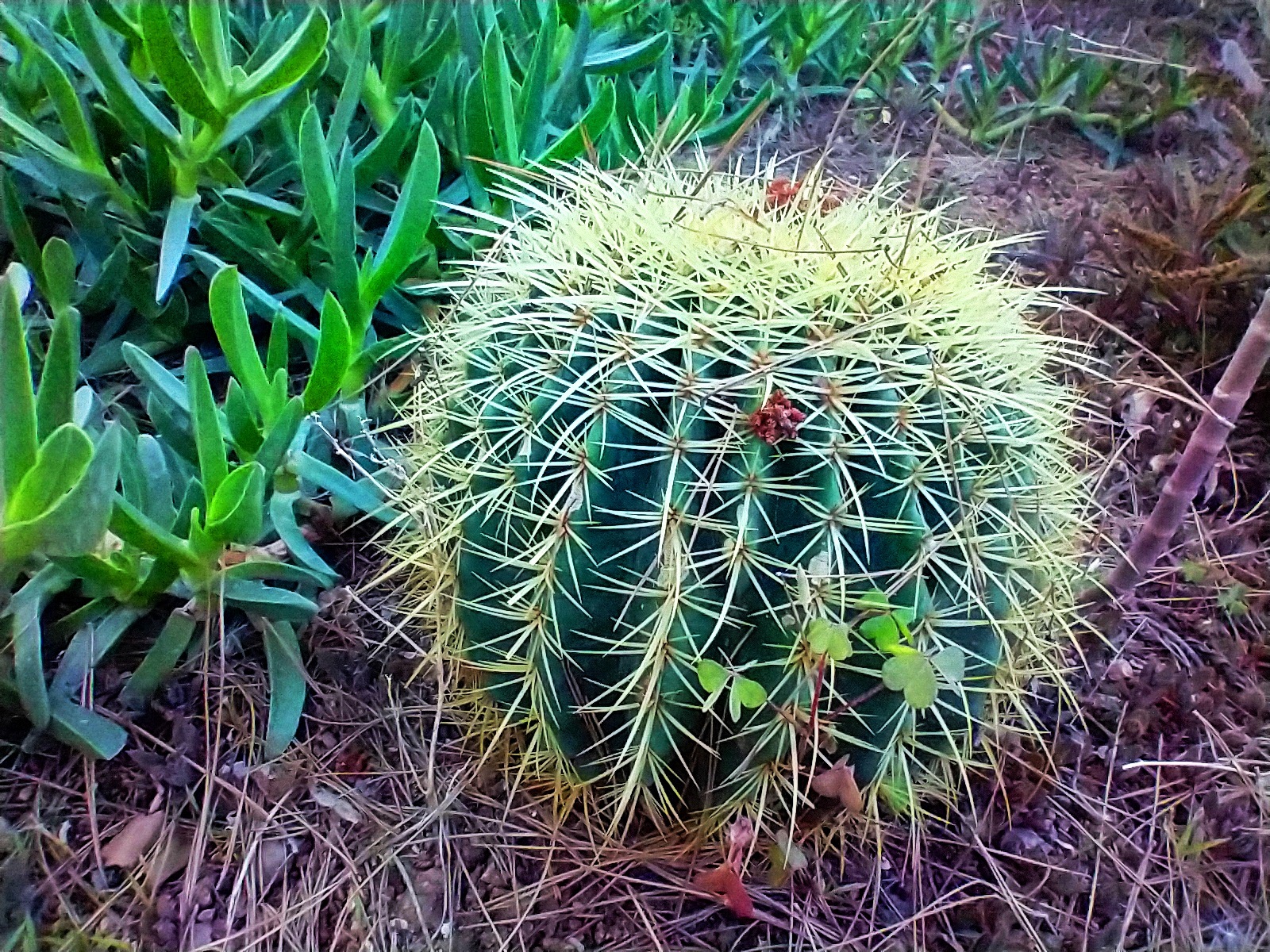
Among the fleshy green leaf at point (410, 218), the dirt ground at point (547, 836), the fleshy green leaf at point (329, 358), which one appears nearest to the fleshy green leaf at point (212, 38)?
the fleshy green leaf at point (410, 218)

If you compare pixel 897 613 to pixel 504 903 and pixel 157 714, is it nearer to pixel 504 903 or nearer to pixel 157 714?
pixel 504 903

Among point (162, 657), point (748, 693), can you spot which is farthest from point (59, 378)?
point (748, 693)

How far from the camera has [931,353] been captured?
71 centimetres

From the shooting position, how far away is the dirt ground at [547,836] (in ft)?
2.75

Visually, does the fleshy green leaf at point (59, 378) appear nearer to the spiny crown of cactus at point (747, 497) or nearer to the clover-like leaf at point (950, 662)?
the spiny crown of cactus at point (747, 497)

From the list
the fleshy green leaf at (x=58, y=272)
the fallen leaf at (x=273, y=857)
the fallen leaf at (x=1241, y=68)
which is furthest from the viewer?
the fallen leaf at (x=1241, y=68)

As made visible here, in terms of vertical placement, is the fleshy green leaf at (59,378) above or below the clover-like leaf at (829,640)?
above

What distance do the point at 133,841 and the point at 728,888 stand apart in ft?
1.78

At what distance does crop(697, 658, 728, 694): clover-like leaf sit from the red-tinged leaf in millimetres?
186

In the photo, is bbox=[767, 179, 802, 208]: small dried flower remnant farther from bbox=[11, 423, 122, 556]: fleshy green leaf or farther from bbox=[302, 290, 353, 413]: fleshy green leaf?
bbox=[11, 423, 122, 556]: fleshy green leaf

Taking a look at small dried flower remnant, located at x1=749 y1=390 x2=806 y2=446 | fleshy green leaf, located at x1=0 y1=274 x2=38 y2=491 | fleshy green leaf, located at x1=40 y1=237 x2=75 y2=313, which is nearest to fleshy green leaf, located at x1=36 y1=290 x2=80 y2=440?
fleshy green leaf, located at x1=0 y1=274 x2=38 y2=491

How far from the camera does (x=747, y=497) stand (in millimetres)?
670

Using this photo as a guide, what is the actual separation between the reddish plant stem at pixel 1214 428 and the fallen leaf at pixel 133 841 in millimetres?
962

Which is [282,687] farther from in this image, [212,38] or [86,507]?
[212,38]
